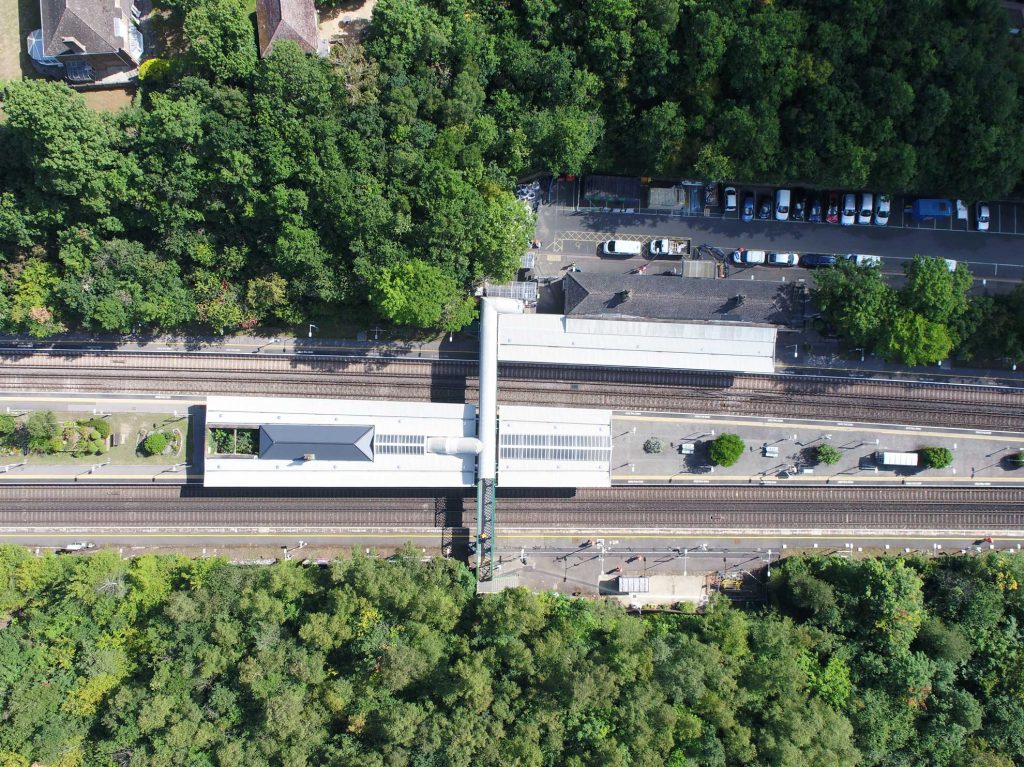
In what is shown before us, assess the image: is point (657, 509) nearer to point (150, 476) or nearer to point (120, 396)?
point (150, 476)

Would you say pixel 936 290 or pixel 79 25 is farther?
pixel 936 290

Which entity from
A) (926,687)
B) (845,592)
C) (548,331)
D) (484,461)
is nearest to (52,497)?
(484,461)

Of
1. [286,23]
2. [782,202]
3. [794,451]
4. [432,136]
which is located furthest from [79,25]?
[794,451]

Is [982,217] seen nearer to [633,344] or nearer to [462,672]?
[633,344]

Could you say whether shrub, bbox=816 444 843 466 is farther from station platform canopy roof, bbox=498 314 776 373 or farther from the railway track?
station platform canopy roof, bbox=498 314 776 373

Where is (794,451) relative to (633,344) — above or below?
below

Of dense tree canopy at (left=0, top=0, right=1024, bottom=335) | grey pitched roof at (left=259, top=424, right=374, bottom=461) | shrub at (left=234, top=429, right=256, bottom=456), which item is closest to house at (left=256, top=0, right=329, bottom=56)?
dense tree canopy at (left=0, top=0, right=1024, bottom=335)
